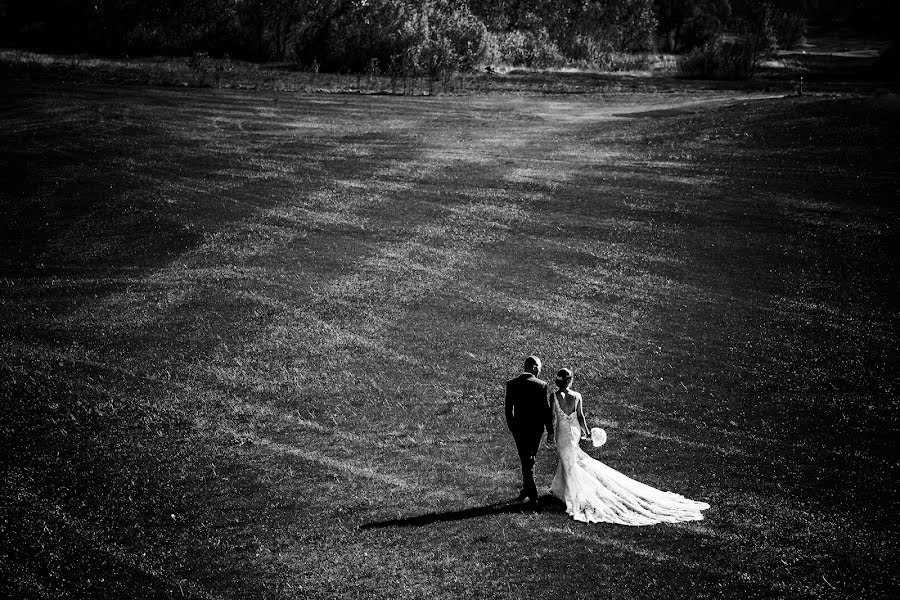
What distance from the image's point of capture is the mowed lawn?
842 centimetres

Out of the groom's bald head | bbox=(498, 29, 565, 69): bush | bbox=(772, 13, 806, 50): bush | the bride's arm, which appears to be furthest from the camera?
bbox=(772, 13, 806, 50): bush

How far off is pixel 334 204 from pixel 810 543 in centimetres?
1612

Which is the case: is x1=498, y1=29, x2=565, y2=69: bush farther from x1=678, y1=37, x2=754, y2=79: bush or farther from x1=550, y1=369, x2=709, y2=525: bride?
x1=550, y1=369, x2=709, y2=525: bride

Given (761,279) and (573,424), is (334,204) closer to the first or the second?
(761,279)

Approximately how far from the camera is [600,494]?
9102 mm

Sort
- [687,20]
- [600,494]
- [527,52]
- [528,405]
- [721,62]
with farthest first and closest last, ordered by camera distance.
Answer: [687,20] < [527,52] < [721,62] < [600,494] < [528,405]

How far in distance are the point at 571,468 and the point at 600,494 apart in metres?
0.46

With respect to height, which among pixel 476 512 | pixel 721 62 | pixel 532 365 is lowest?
pixel 476 512

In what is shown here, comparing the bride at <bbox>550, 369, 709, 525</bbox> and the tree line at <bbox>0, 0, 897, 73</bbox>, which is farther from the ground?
the tree line at <bbox>0, 0, 897, 73</bbox>

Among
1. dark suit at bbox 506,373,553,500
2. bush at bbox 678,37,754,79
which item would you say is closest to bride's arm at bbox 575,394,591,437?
dark suit at bbox 506,373,553,500

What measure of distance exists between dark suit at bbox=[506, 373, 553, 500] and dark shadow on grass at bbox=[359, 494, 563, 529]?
0.65 feet

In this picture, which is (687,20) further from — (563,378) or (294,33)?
(563,378)

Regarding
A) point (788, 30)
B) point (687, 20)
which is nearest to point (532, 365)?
point (687, 20)

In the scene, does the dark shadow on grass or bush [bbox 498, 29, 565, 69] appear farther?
bush [bbox 498, 29, 565, 69]
